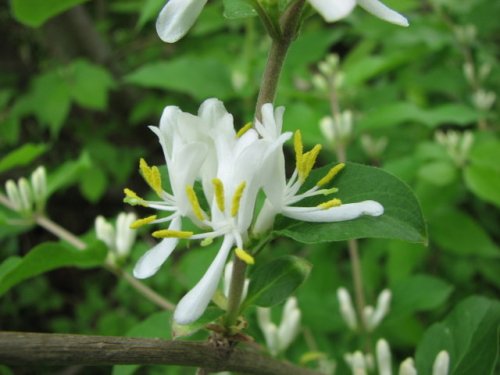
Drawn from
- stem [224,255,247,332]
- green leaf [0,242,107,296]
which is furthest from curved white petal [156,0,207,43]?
green leaf [0,242,107,296]

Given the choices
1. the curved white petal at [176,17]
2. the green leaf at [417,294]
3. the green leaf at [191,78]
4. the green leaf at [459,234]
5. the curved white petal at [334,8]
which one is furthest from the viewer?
the green leaf at [191,78]

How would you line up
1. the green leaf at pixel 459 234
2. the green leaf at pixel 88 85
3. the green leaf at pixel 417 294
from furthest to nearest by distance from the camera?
the green leaf at pixel 88 85 < the green leaf at pixel 459 234 < the green leaf at pixel 417 294

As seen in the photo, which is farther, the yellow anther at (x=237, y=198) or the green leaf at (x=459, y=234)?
the green leaf at (x=459, y=234)

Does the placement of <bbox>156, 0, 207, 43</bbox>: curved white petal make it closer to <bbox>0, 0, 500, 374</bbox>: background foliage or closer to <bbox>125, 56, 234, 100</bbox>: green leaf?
<bbox>0, 0, 500, 374</bbox>: background foliage

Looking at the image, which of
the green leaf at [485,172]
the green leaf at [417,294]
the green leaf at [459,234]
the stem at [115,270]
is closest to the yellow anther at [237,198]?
the stem at [115,270]

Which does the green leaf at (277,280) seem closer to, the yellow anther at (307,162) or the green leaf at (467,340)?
the yellow anther at (307,162)

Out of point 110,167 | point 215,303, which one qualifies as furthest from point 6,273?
point 110,167

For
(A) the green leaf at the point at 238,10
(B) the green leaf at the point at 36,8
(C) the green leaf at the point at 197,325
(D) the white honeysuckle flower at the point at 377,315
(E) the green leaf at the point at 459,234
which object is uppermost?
(A) the green leaf at the point at 238,10

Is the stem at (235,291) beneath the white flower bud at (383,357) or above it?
above
